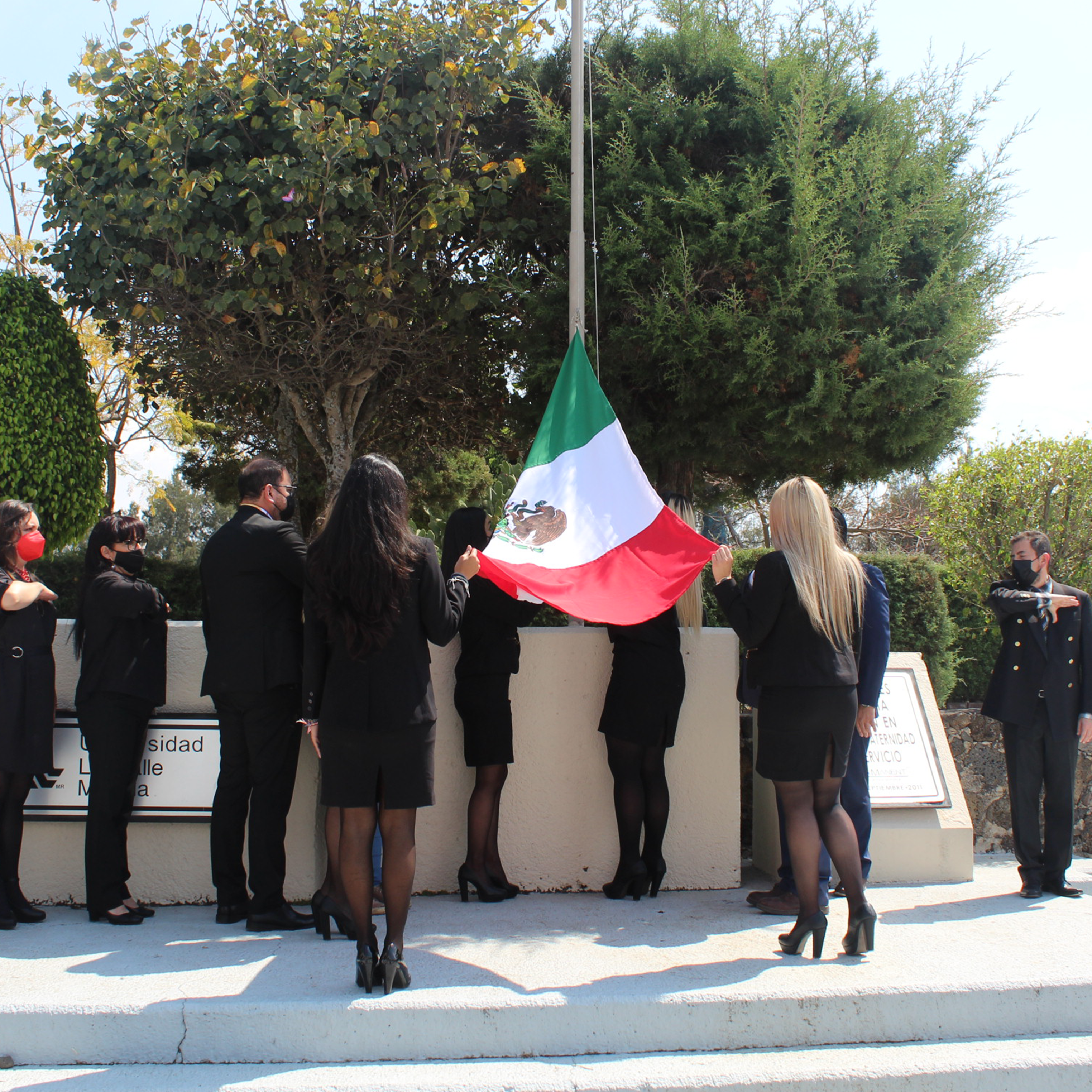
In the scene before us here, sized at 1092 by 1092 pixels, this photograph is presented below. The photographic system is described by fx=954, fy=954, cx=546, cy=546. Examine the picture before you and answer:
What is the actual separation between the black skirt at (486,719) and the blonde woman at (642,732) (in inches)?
18.9

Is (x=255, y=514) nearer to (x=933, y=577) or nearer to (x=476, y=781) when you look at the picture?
(x=476, y=781)

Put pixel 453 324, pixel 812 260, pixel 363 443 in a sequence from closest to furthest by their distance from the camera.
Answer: pixel 812 260 < pixel 453 324 < pixel 363 443

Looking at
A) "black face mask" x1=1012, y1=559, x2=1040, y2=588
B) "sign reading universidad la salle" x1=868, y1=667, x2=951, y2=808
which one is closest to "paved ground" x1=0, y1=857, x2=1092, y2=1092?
"sign reading universidad la salle" x1=868, y1=667, x2=951, y2=808

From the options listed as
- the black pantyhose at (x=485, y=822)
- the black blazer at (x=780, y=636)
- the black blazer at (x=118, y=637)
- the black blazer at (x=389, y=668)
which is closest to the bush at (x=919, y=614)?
the black pantyhose at (x=485, y=822)

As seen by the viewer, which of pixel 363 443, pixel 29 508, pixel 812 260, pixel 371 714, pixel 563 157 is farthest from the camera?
pixel 363 443

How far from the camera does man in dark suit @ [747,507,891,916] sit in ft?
14.2

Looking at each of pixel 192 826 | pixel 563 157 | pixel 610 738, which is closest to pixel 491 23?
pixel 563 157

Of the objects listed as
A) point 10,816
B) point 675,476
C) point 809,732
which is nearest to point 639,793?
point 809,732

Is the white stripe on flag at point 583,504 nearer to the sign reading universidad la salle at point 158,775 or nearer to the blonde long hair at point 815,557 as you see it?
the blonde long hair at point 815,557

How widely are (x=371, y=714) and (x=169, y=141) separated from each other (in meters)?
5.56

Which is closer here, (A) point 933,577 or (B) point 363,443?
(A) point 933,577

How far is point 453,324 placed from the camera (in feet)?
29.6

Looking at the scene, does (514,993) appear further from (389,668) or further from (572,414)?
(572,414)

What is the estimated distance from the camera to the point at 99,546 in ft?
14.4
